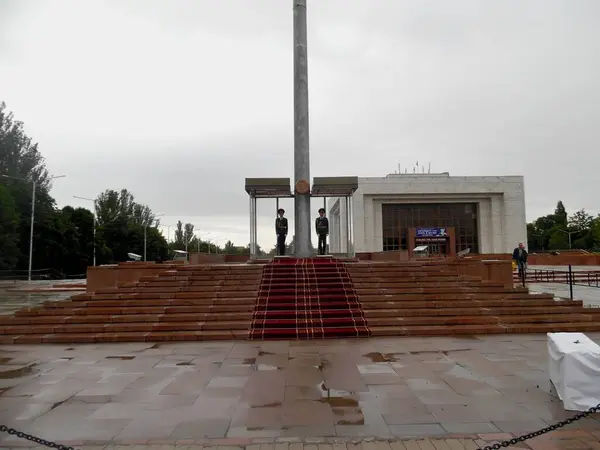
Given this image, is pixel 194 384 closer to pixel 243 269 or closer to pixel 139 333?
pixel 139 333

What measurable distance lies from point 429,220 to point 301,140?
4002 cm

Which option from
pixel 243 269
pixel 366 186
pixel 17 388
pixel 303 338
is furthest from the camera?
pixel 366 186

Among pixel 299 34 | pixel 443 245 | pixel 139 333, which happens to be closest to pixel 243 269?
pixel 139 333

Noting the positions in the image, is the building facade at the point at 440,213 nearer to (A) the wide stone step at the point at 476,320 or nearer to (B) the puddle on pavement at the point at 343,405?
(A) the wide stone step at the point at 476,320

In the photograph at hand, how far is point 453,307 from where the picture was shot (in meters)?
12.0

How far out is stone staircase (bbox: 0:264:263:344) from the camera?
412 inches

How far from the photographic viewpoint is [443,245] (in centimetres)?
5556

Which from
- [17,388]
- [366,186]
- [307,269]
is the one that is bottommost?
[17,388]

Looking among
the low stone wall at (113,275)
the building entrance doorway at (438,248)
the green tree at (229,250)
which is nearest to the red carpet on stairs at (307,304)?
the low stone wall at (113,275)

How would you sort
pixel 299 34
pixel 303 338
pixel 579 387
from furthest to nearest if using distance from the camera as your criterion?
pixel 299 34, pixel 303 338, pixel 579 387

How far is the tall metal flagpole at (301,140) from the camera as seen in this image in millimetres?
19547

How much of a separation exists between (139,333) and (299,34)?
15.1m

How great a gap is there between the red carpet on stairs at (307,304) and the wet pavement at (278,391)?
1.00 m

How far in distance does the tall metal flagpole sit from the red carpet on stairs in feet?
13.1
